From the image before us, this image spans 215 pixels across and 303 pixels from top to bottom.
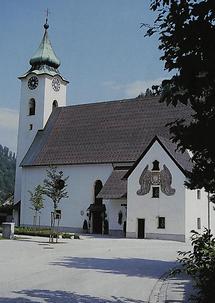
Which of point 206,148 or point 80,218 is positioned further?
point 80,218

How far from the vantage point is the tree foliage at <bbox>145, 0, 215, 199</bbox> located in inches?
222

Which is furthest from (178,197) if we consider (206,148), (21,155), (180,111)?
(206,148)

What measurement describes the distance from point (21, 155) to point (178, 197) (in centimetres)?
2444

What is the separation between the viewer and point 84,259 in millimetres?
18875

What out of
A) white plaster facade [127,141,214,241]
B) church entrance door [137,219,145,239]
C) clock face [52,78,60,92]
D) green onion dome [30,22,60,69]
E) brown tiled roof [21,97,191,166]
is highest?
green onion dome [30,22,60,69]

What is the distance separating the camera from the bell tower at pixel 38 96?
5325cm

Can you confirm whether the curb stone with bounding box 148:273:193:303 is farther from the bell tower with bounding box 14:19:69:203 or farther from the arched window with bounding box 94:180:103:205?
the bell tower with bounding box 14:19:69:203

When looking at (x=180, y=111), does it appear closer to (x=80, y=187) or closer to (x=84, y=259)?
(x=80, y=187)

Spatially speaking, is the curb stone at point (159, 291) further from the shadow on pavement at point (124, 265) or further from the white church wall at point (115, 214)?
the white church wall at point (115, 214)

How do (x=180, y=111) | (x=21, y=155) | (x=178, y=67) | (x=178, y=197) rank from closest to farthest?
(x=178, y=67) → (x=178, y=197) → (x=180, y=111) → (x=21, y=155)

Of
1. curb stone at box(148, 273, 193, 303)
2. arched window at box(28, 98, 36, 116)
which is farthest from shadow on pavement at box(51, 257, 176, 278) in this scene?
arched window at box(28, 98, 36, 116)

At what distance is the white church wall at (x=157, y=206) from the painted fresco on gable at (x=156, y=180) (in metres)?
0.26

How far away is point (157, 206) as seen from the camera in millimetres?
36344

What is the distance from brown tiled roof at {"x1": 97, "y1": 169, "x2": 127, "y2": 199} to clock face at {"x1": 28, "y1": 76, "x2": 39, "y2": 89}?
18.7m
